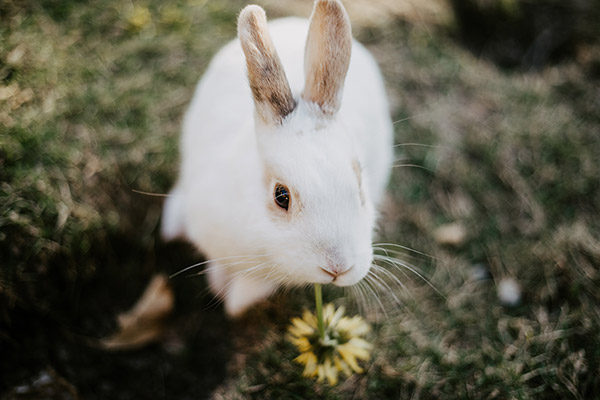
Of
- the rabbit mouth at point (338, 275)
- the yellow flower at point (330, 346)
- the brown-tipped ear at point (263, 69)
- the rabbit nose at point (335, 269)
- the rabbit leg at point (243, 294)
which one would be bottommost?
the rabbit leg at point (243, 294)

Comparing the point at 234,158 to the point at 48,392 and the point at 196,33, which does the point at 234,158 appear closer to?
the point at 48,392

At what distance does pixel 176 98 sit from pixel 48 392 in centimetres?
199

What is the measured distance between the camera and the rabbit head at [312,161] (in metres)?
1.68

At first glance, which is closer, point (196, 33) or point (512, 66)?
point (196, 33)

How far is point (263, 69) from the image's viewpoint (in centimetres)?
179

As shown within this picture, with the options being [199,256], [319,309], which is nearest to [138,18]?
[199,256]

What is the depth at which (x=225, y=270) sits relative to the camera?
2.57 meters

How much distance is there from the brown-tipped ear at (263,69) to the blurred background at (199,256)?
1124 millimetres

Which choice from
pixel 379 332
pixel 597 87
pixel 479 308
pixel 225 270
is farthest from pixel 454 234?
pixel 597 87

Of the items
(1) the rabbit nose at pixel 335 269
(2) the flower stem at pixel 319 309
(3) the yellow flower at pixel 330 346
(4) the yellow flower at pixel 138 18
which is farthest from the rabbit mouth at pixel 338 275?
(4) the yellow flower at pixel 138 18

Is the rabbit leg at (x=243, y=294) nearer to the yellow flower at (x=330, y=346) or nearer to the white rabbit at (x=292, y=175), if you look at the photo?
the white rabbit at (x=292, y=175)

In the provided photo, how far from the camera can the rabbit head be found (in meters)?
1.68

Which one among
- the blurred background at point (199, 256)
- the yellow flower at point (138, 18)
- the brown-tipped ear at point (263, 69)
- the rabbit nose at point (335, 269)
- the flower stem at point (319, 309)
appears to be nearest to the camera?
the rabbit nose at point (335, 269)

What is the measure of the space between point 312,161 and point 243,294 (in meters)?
1.13
